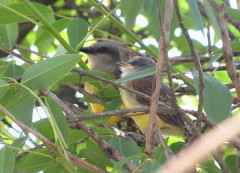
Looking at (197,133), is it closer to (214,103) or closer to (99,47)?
(214,103)

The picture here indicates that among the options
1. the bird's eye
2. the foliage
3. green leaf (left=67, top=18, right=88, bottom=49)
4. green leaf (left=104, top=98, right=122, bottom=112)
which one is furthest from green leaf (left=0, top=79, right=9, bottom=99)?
the bird's eye

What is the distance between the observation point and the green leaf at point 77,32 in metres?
2.85

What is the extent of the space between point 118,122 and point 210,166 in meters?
1.64

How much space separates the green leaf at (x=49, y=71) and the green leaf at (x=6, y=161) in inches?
10.6

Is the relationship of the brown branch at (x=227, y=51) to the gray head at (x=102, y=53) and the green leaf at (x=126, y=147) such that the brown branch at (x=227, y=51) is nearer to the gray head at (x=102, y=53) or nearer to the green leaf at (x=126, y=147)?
the green leaf at (x=126, y=147)

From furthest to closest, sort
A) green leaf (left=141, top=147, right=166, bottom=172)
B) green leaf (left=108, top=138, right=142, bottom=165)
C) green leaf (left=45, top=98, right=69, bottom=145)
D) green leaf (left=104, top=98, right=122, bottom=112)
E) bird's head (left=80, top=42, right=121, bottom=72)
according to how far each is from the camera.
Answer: bird's head (left=80, top=42, right=121, bottom=72) → green leaf (left=104, top=98, right=122, bottom=112) → green leaf (left=108, top=138, right=142, bottom=165) → green leaf (left=45, top=98, right=69, bottom=145) → green leaf (left=141, top=147, right=166, bottom=172)

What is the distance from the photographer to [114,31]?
19.0 feet

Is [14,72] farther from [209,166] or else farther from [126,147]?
[209,166]

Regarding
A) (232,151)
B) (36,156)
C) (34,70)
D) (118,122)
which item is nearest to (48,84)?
(34,70)

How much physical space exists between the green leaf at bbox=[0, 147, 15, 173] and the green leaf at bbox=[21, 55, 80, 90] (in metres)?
0.27

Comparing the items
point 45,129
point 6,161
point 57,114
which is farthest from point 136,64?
point 6,161

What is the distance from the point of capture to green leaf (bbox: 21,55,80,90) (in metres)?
2.07

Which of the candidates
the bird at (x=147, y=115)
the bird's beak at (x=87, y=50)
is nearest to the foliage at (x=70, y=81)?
the bird at (x=147, y=115)

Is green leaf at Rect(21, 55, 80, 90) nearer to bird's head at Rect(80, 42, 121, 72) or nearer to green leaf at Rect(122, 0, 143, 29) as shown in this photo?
green leaf at Rect(122, 0, 143, 29)
